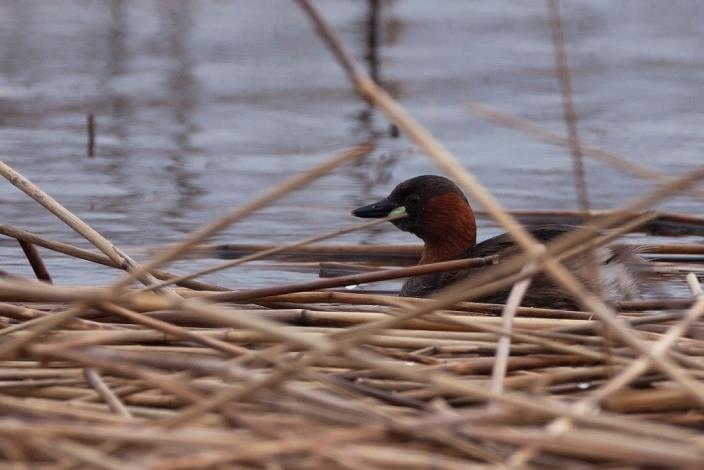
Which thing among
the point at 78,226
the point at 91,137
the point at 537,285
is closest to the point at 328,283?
the point at 78,226

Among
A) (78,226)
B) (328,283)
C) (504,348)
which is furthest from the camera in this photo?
(78,226)

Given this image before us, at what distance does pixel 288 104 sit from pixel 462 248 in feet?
16.6

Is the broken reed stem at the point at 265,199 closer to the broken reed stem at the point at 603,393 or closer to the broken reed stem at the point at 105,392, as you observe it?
the broken reed stem at the point at 105,392

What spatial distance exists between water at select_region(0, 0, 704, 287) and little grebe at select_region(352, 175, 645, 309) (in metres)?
0.57

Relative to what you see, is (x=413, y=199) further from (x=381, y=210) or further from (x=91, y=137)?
(x=91, y=137)

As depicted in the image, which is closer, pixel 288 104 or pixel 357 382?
pixel 357 382

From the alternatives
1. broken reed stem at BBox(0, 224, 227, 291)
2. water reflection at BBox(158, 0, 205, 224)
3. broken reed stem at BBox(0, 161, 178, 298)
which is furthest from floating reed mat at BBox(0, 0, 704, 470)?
water reflection at BBox(158, 0, 205, 224)

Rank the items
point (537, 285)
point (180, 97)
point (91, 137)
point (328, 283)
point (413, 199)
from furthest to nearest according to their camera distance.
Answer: point (180, 97) < point (91, 137) < point (413, 199) < point (537, 285) < point (328, 283)

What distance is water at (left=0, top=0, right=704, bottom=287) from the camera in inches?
304

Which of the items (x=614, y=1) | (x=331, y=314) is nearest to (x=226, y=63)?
(x=614, y=1)

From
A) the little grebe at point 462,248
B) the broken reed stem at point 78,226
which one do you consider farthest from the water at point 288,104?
the broken reed stem at point 78,226

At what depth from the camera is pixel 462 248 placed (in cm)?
621

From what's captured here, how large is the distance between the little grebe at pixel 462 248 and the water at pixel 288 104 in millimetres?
570

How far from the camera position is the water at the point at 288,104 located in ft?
25.3
